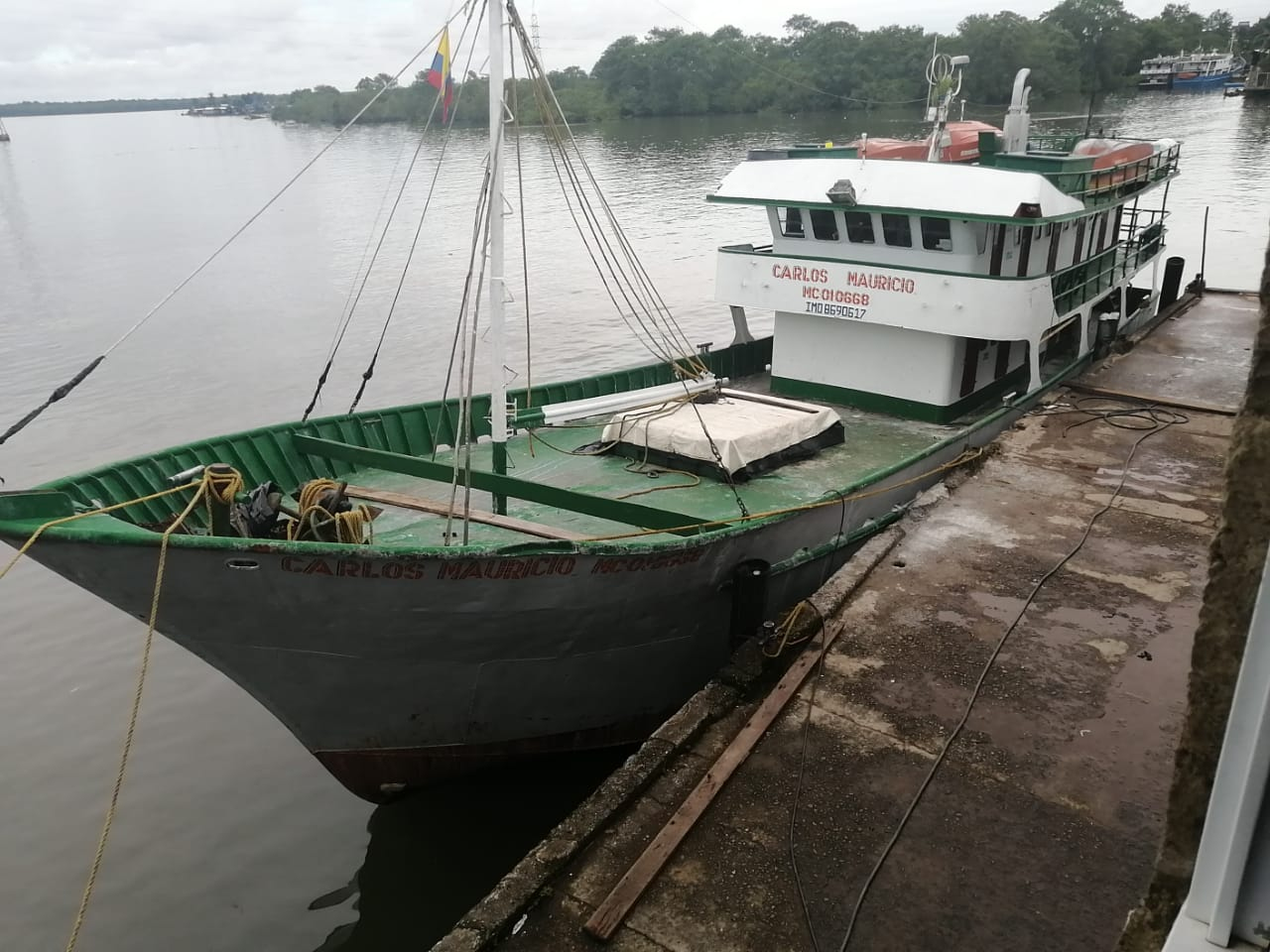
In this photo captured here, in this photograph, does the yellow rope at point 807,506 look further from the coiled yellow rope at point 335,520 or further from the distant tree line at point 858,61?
the distant tree line at point 858,61

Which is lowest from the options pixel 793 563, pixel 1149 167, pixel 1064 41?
pixel 793 563

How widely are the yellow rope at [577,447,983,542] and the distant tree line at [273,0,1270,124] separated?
39.3 meters

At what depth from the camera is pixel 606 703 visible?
7.50 metres

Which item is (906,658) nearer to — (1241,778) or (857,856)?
(857,856)

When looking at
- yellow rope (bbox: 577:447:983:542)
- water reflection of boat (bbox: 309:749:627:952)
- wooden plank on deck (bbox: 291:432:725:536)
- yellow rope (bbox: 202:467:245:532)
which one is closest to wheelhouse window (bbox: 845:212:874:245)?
yellow rope (bbox: 577:447:983:542)

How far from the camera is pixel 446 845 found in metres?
7.59

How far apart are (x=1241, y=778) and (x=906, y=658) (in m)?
5.21

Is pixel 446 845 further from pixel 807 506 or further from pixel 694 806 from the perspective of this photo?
pixel 807 506

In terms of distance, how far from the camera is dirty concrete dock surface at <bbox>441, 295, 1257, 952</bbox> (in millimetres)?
4473

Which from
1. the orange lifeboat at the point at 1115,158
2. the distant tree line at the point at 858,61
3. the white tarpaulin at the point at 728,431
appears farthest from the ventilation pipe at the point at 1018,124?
the distant tree line at the point at 858,61

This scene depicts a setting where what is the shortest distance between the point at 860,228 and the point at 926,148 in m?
2.01

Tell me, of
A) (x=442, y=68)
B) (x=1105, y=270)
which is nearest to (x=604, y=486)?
(x=442, y=68)

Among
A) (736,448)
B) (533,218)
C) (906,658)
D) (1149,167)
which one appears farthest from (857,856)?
(533,218)

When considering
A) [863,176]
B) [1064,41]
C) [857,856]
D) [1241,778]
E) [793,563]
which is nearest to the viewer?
[1241,778]
